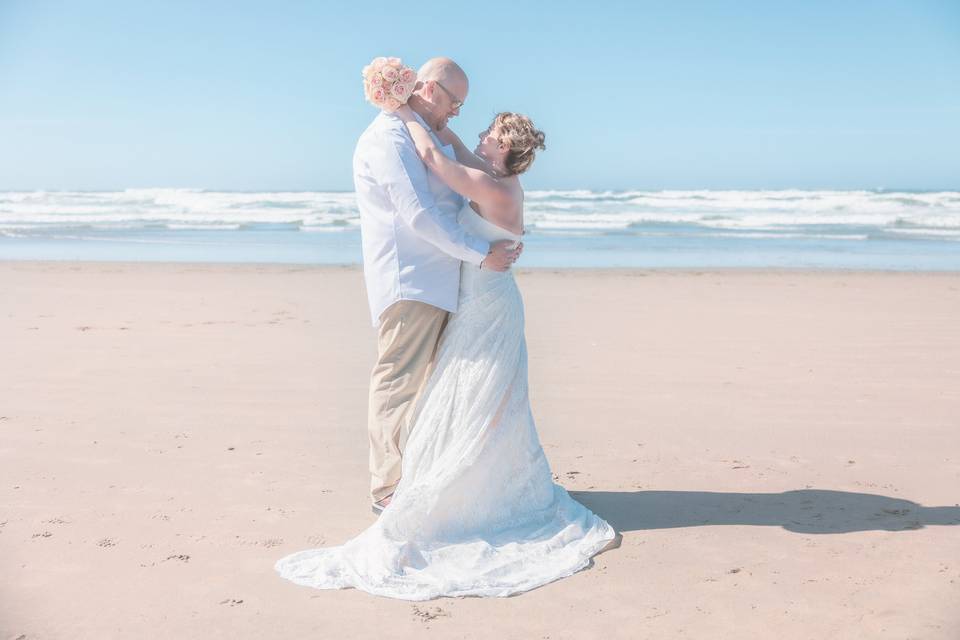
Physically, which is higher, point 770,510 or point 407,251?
point 407,251

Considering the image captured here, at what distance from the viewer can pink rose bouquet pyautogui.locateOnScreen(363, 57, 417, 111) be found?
360 cm

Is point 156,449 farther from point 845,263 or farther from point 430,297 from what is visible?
point 845,263

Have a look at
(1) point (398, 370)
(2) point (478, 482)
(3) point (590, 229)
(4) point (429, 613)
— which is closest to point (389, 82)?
(1) point (398, 370)

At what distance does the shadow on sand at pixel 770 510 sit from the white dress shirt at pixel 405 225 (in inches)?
49.5

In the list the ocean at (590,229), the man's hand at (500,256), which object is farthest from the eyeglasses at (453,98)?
the ocean at (590,229)

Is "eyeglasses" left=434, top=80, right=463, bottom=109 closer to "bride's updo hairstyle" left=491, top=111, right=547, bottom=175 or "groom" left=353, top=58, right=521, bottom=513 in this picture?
"groom" left=353, top=58, right=521, bottom=513

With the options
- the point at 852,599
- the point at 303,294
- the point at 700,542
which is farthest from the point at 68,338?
the point at 852,599

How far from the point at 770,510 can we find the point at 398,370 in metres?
1.79

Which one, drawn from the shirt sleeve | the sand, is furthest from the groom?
the sand

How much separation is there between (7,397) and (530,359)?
378 centimetres

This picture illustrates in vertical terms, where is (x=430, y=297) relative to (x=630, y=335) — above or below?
above

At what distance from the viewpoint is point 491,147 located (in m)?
3.68

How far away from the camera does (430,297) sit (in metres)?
3.73

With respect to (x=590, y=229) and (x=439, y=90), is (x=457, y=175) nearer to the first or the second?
(x=439, y=90)
